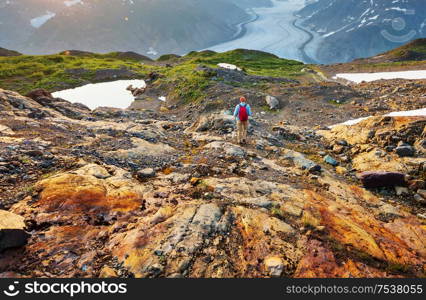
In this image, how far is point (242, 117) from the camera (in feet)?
45.0

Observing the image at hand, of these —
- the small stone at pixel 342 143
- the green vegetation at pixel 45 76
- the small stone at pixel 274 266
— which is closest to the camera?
the small stone at pixel 274 266

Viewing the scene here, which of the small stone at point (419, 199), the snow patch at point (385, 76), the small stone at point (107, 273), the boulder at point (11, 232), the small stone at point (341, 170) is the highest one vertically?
the snow patch at point (385, 76)

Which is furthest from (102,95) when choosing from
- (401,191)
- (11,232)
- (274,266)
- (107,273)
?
(401,191)

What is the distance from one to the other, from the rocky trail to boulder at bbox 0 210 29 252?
0.9 inches

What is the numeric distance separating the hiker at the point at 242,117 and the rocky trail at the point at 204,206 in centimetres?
96

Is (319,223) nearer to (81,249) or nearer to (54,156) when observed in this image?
(81,249)

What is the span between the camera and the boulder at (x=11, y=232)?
550 cm

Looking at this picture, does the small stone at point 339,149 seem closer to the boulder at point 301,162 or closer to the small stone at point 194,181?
the boulder at point 301,162

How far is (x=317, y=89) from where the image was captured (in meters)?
29.4

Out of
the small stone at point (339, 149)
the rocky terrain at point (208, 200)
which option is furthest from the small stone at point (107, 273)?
the small stone at point (339, 149)

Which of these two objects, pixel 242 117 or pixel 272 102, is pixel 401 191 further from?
pixel 272 102

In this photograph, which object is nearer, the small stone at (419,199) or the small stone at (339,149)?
the small stone at (419,199)

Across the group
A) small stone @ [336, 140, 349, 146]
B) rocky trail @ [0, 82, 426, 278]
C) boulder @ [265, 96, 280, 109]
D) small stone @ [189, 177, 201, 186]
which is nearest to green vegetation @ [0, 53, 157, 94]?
boulder @ [265, 96, 280, 109]

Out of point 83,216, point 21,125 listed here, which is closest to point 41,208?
point 83,216
